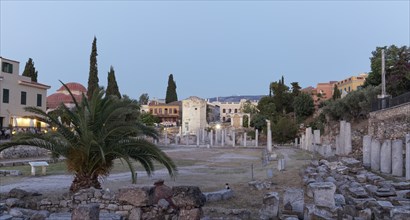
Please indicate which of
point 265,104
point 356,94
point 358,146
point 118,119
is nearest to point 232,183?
point 118,119

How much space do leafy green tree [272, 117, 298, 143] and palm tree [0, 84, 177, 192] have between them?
5204cm

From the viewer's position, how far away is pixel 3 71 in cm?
3909

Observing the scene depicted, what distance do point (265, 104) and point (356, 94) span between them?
37.3 meters

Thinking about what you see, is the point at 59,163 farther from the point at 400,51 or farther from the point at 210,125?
the point at 210,125

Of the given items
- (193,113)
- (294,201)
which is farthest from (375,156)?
(193,113)

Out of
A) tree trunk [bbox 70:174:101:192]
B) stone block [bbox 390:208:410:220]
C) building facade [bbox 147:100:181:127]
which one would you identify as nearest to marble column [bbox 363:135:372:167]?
stone block [bbox 390:208:410:220]

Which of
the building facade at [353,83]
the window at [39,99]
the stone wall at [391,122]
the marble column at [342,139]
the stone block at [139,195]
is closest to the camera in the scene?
the stone block at [139,195]

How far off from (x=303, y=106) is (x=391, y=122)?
47012 millimetres

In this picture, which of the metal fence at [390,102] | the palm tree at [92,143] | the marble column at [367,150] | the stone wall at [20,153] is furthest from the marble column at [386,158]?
the stone wall at [20,153]

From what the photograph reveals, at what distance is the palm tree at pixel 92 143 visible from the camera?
12.5 metres

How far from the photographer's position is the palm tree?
1253cm

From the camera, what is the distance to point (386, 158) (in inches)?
774

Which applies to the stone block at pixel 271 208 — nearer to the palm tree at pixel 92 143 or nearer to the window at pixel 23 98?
the palm tree at pixel 92 143

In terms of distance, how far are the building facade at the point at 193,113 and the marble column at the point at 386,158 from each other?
71.6 meters
